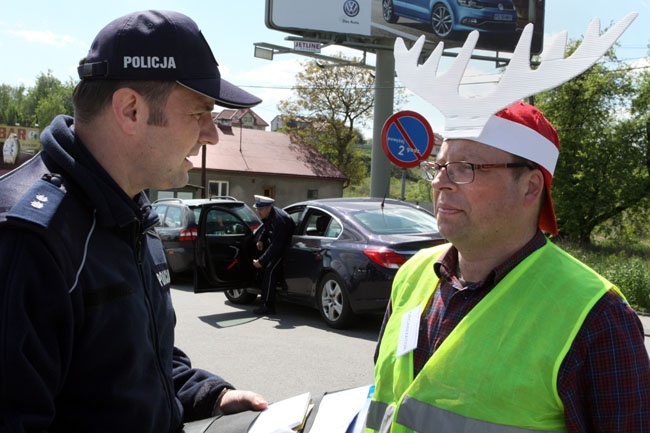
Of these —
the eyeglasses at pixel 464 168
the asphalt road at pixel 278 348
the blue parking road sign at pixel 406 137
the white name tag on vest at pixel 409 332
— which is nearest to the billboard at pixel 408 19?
the blue parking road sign at pixel 406 137

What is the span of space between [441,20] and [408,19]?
153cm

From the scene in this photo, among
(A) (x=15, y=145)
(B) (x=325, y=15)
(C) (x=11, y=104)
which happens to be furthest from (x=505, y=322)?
(C) (x=11, y=104)

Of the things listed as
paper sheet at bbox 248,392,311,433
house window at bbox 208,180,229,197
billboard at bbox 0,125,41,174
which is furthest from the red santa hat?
billboard at bbox 0,125,41,174

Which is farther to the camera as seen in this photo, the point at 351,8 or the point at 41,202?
the point at 351,8

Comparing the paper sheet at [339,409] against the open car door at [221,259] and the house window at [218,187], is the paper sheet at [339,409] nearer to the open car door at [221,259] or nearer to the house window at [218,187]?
the open car door at [221,259]

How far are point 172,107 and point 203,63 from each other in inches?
6.4

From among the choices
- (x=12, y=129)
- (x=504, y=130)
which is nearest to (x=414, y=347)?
(x=504, y=130)

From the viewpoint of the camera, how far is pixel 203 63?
177cm

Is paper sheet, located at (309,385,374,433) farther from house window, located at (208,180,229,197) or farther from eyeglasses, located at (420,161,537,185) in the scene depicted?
house window, located at (208,180,229,197)

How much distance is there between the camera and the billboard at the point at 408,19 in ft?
75.8

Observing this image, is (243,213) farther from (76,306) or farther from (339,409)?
(76,306)

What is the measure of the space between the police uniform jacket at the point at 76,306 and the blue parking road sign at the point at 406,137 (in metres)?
6.77

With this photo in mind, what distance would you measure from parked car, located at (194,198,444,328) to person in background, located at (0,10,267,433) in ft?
17.8

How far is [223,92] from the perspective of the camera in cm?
184
